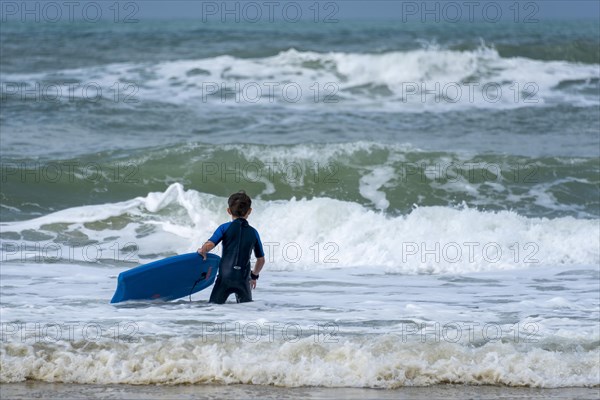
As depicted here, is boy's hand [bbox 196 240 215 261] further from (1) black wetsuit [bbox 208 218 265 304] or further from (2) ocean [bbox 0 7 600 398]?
(2) ocean [bbox 0 7 600 398]

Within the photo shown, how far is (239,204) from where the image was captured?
763 centimetres

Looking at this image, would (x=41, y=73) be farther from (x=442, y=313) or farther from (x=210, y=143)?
(x=442, y=313)

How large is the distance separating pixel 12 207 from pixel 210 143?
3.97 metres

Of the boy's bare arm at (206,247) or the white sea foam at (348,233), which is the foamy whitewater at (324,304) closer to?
the white sea foam at (348,233)

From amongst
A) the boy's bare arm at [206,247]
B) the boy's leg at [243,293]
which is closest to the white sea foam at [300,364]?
the boy's bare arm at [206,247]

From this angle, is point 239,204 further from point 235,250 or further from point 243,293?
point 243,293

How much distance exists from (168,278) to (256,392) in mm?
2183

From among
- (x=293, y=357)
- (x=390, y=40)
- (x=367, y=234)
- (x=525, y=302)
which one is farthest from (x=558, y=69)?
(x=293, y=357)

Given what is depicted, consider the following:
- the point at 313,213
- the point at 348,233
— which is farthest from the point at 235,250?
the point at 313,213

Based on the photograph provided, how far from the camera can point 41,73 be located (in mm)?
23266

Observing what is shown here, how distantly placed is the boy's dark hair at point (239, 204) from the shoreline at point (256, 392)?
73.6 inches

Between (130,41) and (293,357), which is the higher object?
(130,41)

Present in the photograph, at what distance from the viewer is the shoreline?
19.3 feet

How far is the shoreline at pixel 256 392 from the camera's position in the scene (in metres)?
5.87
